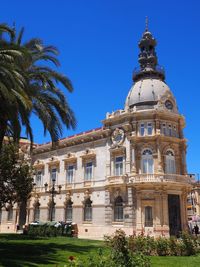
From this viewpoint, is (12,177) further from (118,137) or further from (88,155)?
(118,137)

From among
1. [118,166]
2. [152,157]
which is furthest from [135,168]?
[118,166]

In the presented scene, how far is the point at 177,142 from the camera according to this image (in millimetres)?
33906

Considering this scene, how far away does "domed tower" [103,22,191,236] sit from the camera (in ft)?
101

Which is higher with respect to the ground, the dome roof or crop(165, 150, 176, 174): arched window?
the dome roof

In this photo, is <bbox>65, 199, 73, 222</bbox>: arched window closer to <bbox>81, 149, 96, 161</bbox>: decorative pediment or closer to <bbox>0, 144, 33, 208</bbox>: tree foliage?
<bbox>81, 149, 96, 161</bbox>: decorative pediment

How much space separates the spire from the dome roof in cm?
113

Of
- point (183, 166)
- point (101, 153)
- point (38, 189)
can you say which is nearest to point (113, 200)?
point (101, 153)

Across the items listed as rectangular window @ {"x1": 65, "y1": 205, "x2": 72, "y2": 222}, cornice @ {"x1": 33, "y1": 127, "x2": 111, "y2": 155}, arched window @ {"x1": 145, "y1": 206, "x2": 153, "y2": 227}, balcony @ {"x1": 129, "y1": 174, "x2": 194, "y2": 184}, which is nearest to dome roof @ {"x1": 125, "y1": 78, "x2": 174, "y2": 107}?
cornice @ {"x1": 33, "y1": 127, "x2": 111, "y2": 155}

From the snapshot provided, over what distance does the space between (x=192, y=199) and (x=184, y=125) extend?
41.1 m

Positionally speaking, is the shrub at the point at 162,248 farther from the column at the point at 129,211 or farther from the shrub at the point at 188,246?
the column at the point at 129,211

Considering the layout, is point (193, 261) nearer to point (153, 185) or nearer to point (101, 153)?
point (153, 185)

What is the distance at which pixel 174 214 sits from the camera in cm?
3191

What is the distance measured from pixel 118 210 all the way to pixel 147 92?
13.1 m

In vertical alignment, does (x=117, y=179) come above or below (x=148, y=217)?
above
